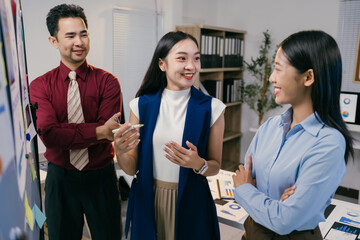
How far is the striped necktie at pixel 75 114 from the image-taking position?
5.32 ft

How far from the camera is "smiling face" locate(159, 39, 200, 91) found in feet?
4.56

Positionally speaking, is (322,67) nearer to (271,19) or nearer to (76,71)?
(76,71)

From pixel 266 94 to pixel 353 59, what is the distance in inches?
49.1

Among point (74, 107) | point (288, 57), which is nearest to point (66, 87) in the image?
point (74, 107)

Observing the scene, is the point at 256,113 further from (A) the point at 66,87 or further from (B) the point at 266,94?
(A) the point at 66,87

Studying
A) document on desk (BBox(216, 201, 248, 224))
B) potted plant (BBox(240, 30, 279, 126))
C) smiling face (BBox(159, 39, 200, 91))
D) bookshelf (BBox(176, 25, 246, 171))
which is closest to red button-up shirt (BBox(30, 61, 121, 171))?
smiling face (BBox(159, 39, 200, 91))

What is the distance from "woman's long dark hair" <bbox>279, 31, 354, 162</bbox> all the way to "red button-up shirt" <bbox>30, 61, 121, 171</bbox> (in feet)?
3.33

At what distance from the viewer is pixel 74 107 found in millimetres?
1654

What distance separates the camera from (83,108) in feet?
5.52

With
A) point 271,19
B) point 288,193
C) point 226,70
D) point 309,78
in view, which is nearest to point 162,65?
point 309,78

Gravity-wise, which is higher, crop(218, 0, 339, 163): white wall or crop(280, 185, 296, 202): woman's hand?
crop(218, 0, 339, 163): white wall

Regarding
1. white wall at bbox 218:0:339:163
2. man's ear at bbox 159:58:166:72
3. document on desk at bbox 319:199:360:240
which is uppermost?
white wall at bbox 218:0:339:163

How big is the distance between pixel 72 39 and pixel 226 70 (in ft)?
10.2

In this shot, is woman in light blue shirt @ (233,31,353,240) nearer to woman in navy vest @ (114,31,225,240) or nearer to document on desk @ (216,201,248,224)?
woman in navy vest @ (114,31,225,240)
